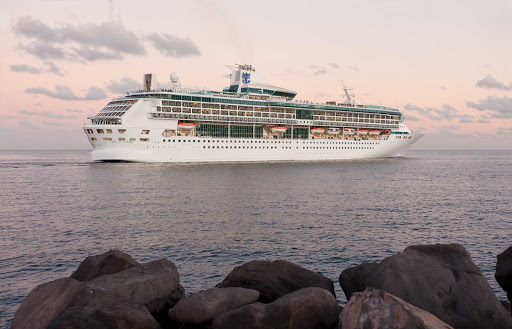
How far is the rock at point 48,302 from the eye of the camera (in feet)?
27.5

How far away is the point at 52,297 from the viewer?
866 centimetres

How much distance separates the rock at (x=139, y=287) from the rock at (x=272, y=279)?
1.50 metres

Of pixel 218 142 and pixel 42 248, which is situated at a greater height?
pixel 218 142

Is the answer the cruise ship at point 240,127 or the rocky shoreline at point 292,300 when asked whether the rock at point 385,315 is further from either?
the cruise ship at point 240,127

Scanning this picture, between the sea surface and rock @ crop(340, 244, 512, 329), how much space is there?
4556 mm

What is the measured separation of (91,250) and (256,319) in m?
13.4

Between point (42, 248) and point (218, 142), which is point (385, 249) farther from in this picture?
point (218, 142)

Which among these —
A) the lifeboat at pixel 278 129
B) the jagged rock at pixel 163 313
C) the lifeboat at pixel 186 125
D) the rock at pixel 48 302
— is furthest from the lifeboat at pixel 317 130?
the rock at pixel 48 302

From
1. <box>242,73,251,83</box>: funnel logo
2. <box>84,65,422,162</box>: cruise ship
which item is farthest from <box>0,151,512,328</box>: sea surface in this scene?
<box>242,73,251,83</box>: funnel logo

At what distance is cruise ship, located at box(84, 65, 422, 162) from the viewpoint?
74.1 m

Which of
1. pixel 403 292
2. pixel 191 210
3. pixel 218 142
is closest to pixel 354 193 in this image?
pixel 191 210

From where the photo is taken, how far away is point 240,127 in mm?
88688

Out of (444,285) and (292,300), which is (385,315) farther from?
(444,285)

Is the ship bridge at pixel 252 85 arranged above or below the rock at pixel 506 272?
above
